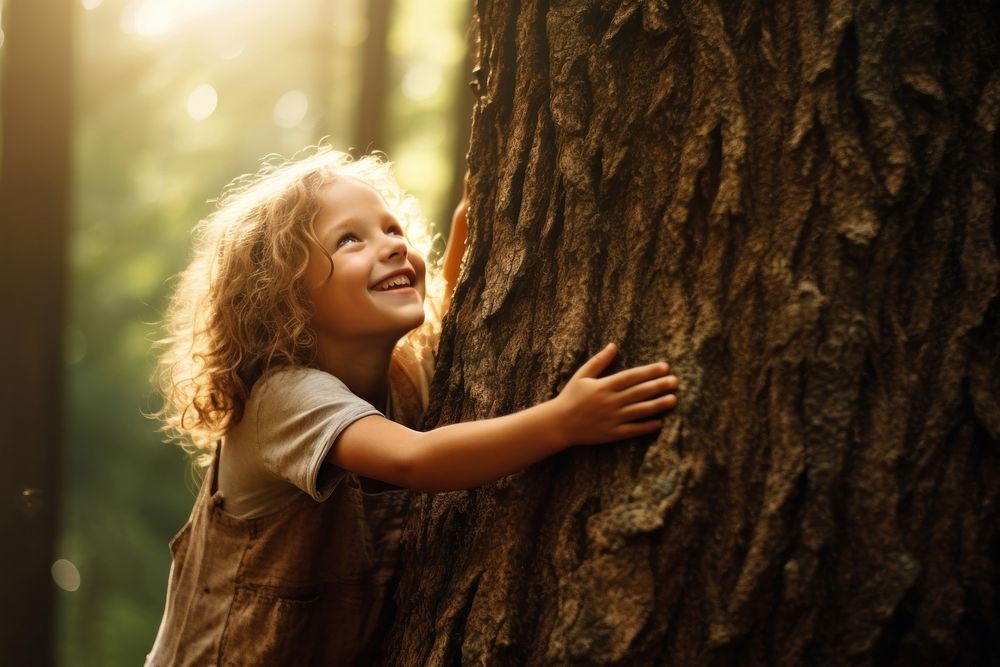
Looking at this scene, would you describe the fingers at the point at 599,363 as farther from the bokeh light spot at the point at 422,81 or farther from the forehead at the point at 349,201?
the bokeh light spot at the point at 422,81

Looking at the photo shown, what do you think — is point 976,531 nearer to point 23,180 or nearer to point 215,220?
point 215,220

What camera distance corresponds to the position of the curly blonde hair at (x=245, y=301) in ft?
7.06

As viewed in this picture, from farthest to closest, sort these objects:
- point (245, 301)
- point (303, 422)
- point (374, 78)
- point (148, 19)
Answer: point (148, 19) < point (374, 78) < point (245, 301) < point (303, 422)

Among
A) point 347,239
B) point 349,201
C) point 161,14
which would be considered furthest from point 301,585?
point 161,14

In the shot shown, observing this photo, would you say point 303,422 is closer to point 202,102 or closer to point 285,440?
point 285,440

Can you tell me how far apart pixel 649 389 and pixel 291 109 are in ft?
58.8

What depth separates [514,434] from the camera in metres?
1.63

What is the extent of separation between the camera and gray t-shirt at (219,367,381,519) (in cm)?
183

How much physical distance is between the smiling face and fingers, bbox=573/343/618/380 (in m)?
0.66

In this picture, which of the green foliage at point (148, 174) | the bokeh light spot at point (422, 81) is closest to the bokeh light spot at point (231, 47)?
the green foliage at point (148, 174)

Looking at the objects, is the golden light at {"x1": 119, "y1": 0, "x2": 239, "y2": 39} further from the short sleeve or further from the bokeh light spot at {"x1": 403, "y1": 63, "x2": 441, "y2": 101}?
the short sleeve

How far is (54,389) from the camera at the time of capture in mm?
5043

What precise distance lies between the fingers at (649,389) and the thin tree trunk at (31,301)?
4.50 metres

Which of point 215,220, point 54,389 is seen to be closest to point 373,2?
point 54,389
